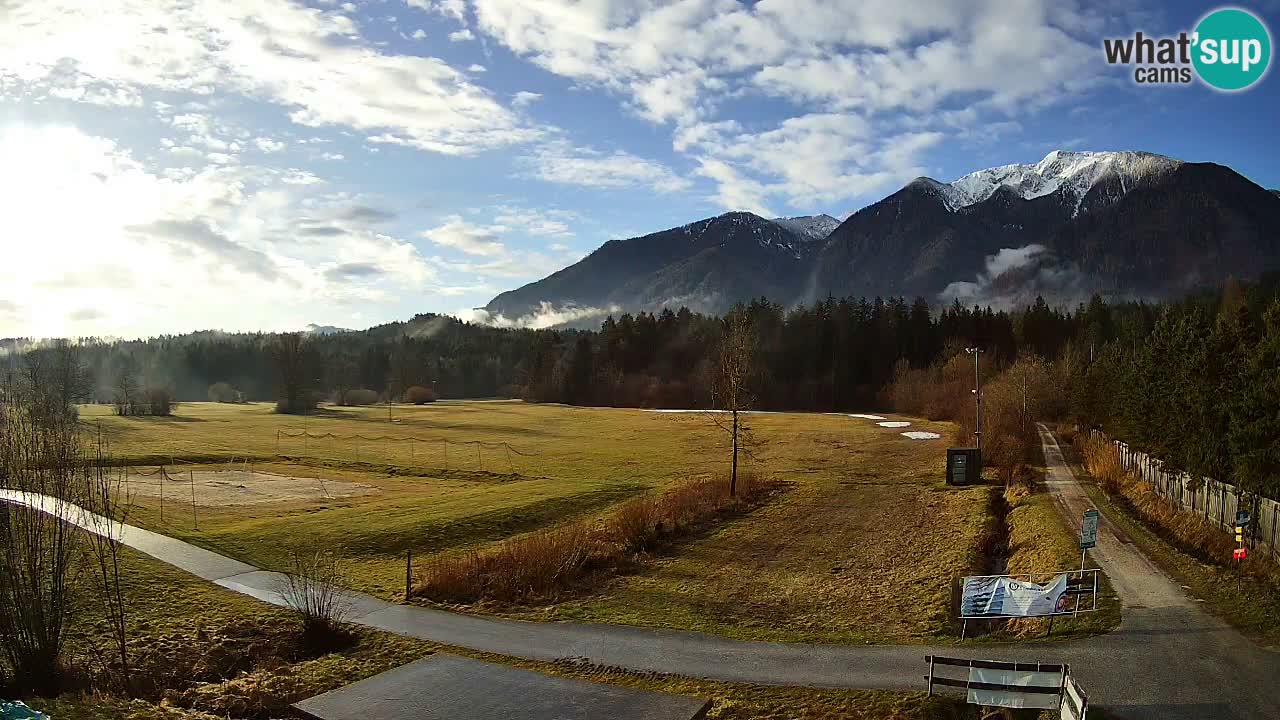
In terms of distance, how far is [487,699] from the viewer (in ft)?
48.7

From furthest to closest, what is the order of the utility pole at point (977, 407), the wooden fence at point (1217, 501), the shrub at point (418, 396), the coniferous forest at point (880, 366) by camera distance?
the shrub at point (418, 396) < the utility pole at point (977, 407) < the coniferous forest at point (880, 366) < the wooden fence at point (1217, 501)

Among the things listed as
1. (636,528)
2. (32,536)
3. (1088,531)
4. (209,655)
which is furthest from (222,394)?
(1088,531)

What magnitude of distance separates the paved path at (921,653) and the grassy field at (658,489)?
1.59 m

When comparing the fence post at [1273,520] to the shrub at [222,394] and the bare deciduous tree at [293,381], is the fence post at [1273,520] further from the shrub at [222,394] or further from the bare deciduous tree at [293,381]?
the shrub at [222,394]

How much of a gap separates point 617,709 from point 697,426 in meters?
72.0

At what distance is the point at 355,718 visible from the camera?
13969 millimetres

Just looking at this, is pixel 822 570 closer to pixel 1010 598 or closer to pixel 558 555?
pixel 558 555

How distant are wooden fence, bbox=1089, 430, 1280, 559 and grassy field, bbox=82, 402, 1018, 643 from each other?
838 centimetres

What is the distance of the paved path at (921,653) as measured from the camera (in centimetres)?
1497

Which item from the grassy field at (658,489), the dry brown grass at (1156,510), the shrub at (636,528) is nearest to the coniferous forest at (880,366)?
the dry brown grass at (1156,510)

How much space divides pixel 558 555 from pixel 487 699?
42.1 feet

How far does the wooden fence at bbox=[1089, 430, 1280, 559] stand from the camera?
84.4 ft

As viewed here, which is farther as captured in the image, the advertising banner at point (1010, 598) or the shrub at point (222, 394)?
the shrub at point (222, 394)

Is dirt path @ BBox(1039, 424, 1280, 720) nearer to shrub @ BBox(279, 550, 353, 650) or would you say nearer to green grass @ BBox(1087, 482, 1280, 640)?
green grass @ BBox(1087, 482, 1280, 640)
